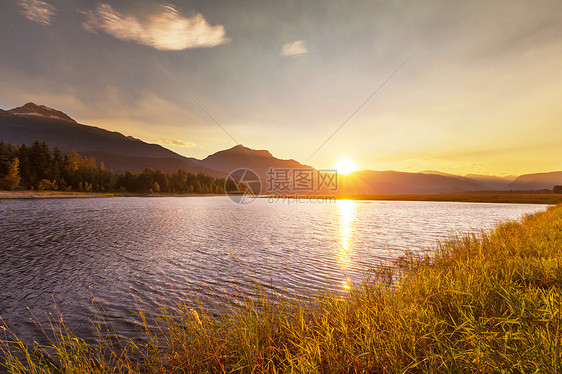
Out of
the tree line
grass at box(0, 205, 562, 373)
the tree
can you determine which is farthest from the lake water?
the tree line

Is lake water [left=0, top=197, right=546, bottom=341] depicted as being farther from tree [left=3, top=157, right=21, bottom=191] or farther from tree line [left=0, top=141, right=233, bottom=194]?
tree line [left=0, top=141, right=233, bottom=194]

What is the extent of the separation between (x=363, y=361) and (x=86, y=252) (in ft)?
74.7

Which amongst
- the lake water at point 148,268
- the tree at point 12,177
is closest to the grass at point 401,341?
the lake water at point 148,268

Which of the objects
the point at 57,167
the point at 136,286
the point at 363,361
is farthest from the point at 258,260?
the point at 57,167

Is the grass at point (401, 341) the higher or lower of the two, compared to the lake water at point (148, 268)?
higher

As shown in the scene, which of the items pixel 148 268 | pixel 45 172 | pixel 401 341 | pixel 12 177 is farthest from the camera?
pixel 45 172

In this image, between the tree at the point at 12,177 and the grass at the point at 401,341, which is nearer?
the grass at the point at 401,341

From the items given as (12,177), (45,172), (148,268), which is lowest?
(148,268)

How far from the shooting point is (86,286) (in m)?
12.5

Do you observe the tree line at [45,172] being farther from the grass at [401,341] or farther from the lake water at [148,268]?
the grass at [401,341]

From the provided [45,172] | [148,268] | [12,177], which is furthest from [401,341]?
[45,172]

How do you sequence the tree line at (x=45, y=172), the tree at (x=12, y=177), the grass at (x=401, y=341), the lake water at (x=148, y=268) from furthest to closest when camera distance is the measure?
the tree line at (x=45, y=172), the tree at (x=12, y=177), the lake water at (x=148, y=268), the grass at (x=401, y=341)

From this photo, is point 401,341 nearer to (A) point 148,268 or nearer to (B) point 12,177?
(A) point 148,268

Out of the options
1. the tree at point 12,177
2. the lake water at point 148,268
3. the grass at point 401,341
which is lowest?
the lake water at point 148,268
